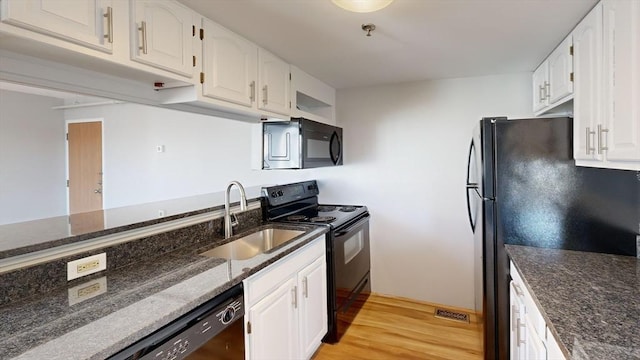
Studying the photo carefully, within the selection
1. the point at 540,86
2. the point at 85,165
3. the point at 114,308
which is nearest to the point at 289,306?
the point at 114,308

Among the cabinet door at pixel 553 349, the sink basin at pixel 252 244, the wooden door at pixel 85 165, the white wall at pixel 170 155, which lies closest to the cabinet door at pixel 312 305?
the sink basin at pixel 252 244

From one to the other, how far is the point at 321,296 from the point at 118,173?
13.1ft

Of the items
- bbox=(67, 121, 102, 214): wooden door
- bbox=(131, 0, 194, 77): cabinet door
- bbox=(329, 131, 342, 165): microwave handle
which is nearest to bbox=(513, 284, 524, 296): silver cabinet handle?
bbox=(329, 131, 342, 165): microwave handle

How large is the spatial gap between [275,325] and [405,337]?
131 centimetres

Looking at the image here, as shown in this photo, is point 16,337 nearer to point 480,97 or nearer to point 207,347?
point 207,347

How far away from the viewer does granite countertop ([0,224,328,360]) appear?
2.73ft

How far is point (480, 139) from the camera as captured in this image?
1.97 meters

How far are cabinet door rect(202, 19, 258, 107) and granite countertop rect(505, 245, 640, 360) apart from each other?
5.68 ft

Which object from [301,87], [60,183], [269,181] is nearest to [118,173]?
[60,183]

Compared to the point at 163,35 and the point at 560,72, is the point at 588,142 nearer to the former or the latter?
the point at 560,72

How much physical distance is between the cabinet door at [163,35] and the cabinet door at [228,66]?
0.11m

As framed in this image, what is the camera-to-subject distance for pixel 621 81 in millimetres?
1248

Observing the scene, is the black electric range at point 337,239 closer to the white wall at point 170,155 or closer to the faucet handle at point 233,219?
the faucet handle at point 233,219

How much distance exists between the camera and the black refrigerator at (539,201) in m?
1.69
